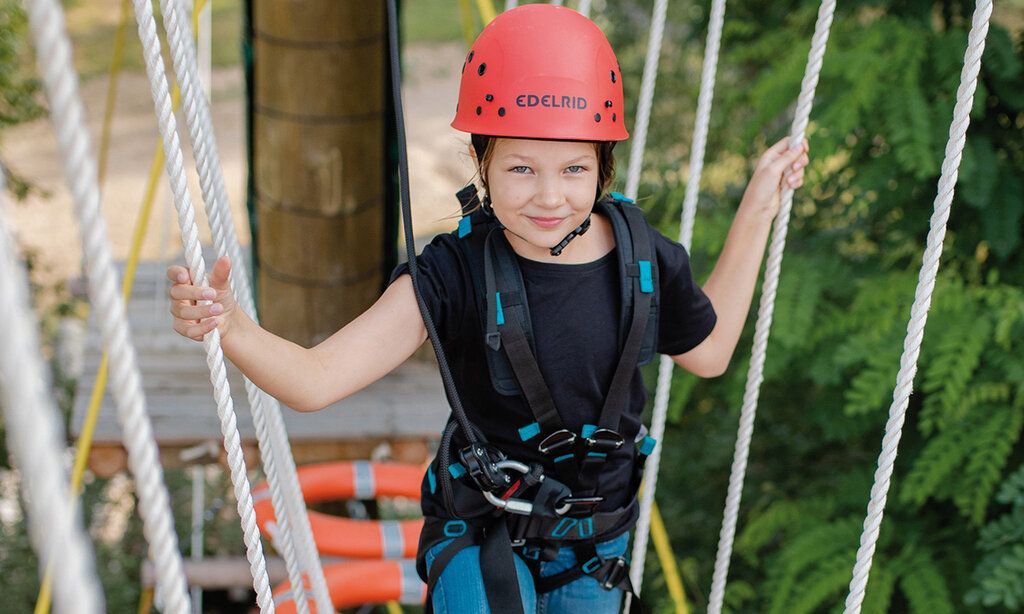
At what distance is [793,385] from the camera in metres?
3.32

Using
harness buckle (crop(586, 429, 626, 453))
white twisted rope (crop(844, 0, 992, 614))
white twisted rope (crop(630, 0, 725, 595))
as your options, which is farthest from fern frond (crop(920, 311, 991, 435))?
harness buckle (crop(586, 429, 626, 453))

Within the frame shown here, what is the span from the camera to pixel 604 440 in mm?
1286

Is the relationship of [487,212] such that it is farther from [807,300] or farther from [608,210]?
[807,300]

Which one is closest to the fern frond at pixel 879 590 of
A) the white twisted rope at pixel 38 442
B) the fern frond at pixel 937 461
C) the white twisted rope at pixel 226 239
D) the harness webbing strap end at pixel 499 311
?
the fern frond at pixel 937 461

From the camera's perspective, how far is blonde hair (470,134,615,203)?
1.27 metres

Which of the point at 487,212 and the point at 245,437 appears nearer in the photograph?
the point at 487,212

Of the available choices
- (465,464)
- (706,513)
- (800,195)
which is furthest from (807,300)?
(465,464)

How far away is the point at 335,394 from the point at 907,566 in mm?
1861

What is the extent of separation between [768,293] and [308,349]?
0.70 m

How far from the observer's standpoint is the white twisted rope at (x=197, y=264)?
101cm

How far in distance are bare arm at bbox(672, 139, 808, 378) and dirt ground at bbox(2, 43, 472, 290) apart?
20.0ft

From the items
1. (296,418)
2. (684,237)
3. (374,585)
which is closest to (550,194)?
(684,237)

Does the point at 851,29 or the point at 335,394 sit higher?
the point at 851,29

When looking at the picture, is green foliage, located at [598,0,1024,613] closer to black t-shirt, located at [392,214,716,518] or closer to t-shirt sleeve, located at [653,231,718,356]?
t-shirt sleeve, located at [653,231,718,356]
